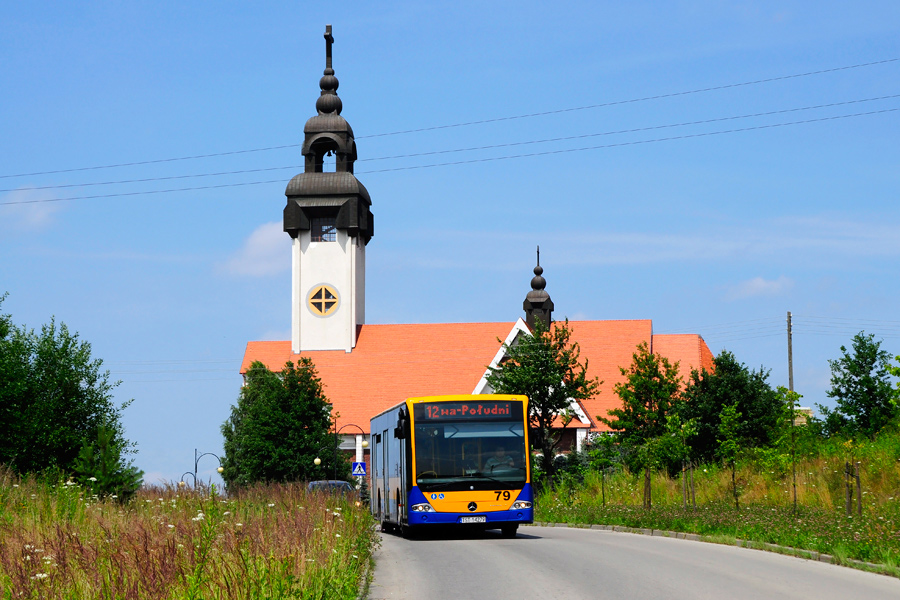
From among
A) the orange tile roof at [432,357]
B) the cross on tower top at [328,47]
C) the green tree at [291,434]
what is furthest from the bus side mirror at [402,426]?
the cross on tower top at [328,47]

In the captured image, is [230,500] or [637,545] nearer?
[230,500]

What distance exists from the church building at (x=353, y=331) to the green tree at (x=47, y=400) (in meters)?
14.5

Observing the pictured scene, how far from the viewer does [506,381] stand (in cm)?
4403

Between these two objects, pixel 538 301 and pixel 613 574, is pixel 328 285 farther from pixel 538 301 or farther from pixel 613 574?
pixel 613 574

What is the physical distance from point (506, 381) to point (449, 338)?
97.0ft

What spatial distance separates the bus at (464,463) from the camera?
22.2 metres

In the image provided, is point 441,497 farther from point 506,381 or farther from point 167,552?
point 506,381

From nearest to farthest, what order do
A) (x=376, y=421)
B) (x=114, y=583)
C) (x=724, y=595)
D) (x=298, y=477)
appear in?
(x=114, y=583) → (x=724, y=595) → (x=376, y=421) → (x=298, y=477)

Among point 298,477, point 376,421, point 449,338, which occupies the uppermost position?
point 449,338

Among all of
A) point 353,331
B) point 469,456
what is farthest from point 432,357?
point 469,456

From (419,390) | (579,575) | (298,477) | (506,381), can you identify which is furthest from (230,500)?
(419,390)

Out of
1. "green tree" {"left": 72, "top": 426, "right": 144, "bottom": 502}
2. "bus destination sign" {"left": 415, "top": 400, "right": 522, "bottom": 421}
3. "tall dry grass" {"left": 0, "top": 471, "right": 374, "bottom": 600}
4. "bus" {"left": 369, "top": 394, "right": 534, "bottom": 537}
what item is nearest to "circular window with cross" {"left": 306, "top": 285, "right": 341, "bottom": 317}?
"green tree" {"left": 72, "top": 426, "right": 144, "bottom": 502}

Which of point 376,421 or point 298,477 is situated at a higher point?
point 376,421

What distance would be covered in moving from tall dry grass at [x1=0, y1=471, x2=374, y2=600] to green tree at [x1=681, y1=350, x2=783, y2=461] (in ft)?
105
